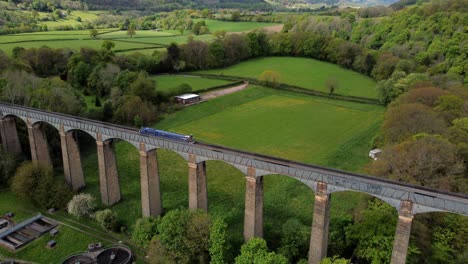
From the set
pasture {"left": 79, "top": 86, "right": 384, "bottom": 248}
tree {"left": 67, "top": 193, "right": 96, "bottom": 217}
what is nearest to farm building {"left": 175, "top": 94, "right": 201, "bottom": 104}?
pasture {"left": 79, "top": 86, "right": 384, "bottom": 248}

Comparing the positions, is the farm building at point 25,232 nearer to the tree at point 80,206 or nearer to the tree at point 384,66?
the tree at point 80,206

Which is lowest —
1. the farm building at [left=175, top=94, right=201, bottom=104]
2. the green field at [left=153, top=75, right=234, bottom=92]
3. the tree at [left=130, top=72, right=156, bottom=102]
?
the farm building at [left=175, top=94, right=201, bottom=104]

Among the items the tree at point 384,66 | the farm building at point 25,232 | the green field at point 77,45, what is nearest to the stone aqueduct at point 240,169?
the farm building at point 25,232

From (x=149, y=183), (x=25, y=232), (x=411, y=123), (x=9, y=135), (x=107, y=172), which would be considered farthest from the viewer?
(x=9, y=135)

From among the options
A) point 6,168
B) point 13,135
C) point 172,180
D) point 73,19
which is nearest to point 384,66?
point 172,180

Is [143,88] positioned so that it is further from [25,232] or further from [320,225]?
[320,225]

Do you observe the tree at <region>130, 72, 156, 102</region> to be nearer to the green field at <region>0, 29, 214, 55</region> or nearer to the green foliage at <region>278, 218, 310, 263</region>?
the green field at <region>0, 29, 214, 55</region>
